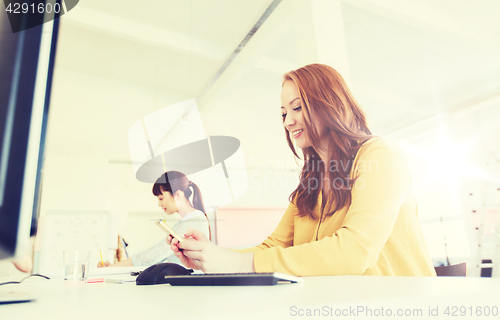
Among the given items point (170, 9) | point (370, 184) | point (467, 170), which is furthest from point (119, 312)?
point (467, 170)

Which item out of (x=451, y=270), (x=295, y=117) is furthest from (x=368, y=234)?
(x=451, y=270)

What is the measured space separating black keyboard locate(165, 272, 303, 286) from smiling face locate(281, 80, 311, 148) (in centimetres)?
71

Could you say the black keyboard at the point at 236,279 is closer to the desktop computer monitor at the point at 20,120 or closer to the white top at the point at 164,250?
the desktop computer monitor at the point at 20,120

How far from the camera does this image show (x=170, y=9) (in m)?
3.86

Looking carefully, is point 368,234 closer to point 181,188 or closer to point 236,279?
point 236,279

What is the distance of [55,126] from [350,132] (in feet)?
17.7

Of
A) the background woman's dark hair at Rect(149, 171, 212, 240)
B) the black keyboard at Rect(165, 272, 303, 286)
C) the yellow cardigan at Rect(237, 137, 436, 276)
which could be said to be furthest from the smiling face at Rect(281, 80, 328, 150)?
the background woman's dark hair at Rect(149, 171, 212, 240)

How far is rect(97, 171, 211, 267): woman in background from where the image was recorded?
2.28m

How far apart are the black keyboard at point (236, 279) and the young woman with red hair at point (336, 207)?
0.48 feet

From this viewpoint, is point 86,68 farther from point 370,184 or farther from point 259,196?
point 370,184

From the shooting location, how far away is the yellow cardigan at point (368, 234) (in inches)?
27.3

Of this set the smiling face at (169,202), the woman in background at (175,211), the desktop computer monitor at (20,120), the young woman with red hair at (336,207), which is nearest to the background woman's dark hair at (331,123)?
the young woman with red hair at (336,207)

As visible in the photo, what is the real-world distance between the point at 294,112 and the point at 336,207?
41cm

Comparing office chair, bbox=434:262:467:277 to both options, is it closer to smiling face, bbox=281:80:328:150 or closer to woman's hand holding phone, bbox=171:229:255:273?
smiling face, bbox=281:80:328:150
